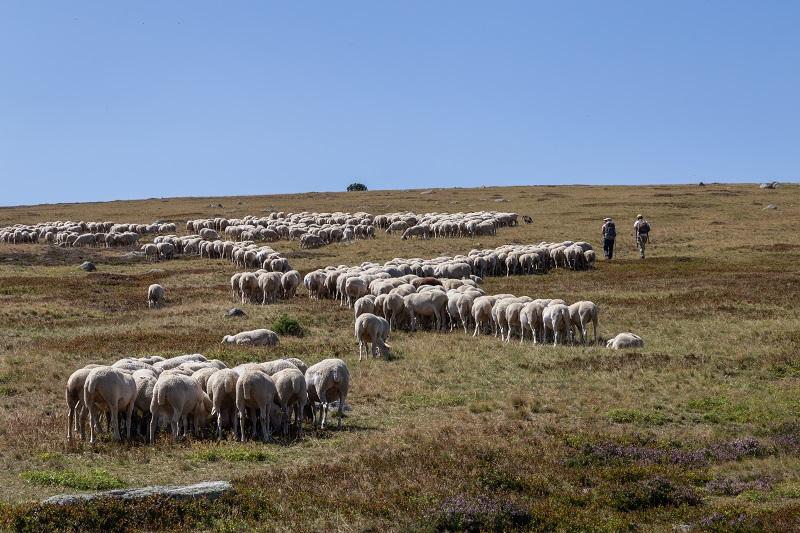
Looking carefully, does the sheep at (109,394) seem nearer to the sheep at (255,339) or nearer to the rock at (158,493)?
the rock at (158,493)

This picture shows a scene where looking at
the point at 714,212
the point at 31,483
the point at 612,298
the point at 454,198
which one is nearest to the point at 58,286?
the point at 612,298

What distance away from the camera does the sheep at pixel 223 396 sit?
47.2 ft

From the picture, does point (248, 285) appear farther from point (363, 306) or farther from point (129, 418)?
point (129, 418)

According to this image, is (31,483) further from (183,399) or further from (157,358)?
(157,358)

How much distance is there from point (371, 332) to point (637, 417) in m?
8.37

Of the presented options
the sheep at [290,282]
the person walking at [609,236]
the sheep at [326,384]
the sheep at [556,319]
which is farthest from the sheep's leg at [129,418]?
the person walking at [609,236]

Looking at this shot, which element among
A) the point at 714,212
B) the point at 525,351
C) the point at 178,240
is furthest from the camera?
the point at 714,212

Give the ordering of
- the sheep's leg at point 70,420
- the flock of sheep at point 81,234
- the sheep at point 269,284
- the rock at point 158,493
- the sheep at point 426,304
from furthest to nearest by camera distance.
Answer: the flock of sheep at point 81,234, the sheep at point 269,284, the sheep at point 426,304, the sheep's leg at point 70,420, the rock at point 158,493

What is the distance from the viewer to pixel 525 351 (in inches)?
860

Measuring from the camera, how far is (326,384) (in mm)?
15117

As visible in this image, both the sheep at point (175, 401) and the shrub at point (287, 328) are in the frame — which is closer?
the sheep at point (175, 401)

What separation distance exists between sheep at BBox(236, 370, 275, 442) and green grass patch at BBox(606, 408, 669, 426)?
6.44 m

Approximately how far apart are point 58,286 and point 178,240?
20.9 meters

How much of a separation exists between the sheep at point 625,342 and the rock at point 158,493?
14.2 metres
